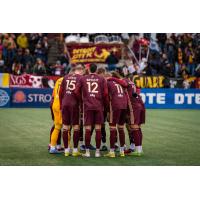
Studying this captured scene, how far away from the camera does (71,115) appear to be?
10.9 metres

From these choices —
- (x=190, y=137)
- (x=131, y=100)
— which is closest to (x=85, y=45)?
(x=190, y=137)

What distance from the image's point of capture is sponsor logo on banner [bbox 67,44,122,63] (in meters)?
32.1

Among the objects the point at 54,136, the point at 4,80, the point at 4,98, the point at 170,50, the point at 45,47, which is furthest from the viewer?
the point at 45,47

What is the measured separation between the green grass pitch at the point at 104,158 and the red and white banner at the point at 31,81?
9.17 m

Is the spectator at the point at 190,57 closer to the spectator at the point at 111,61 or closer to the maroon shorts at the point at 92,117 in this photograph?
the spectator at the point at 111,61

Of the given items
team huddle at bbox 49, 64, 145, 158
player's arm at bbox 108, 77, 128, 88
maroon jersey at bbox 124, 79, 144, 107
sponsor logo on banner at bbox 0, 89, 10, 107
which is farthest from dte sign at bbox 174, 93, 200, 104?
player's arm at bbox 108, 77, 128, 88

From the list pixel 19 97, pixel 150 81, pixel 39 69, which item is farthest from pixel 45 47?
pixel 150 81

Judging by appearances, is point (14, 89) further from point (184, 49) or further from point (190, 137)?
point (190, 137)

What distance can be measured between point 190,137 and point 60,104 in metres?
5.06

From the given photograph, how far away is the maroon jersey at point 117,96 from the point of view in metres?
10.9

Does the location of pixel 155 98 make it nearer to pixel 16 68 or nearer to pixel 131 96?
pixel 16 68

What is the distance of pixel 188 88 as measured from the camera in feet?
97.6

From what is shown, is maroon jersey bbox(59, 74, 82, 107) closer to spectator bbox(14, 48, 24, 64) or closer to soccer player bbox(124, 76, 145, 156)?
soccer player bbox(124, 76, 145, 156)

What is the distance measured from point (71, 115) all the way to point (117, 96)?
101cm
